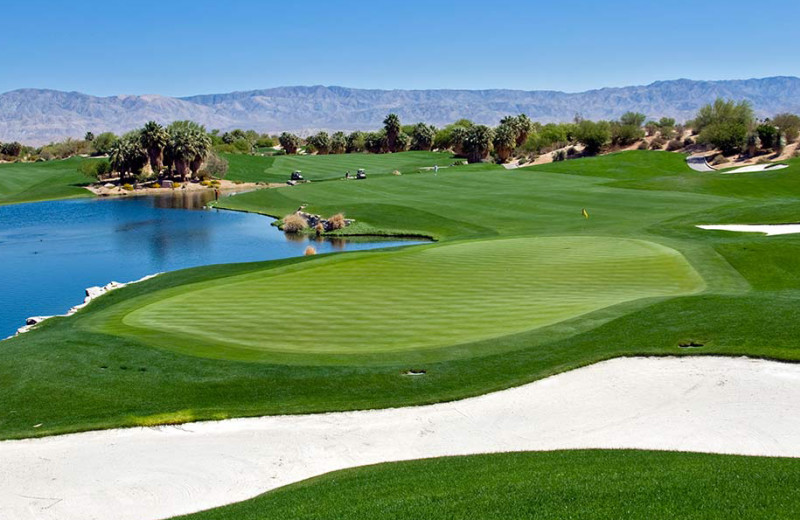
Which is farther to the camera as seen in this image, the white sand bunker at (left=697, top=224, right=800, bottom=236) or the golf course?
the white sand bunker at (left=697, top=224, right=800, bottom=236)

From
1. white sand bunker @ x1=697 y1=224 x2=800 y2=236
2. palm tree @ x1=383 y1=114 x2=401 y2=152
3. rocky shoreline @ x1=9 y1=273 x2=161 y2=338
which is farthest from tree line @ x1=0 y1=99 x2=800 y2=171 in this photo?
rocky shoreline @ x1=9 y1=273 x2=161 y2=338

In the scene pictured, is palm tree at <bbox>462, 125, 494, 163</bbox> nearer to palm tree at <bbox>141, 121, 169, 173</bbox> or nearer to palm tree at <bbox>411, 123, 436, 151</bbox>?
palm tree at <bbox>411, 123, 436, 151</bbox>

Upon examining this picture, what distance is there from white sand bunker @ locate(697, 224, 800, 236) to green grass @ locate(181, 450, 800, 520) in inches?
1114

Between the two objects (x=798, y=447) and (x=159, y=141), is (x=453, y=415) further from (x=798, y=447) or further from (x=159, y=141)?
(x=159, y=141)

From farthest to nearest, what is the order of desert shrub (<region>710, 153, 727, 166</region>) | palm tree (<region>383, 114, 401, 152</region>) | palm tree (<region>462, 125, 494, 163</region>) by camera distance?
palm tree (<region>383, 114, 401, 152</region>), palm tree (<region>462, 125, 494, 163</region>), desert shrub (<region>710, 153, 727, 166</region>)

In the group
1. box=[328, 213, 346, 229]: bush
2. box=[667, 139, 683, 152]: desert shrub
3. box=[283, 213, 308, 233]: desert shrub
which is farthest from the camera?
box=[667, 139, 683, 152]: desert shrub

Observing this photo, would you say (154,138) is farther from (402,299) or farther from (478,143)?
(402,299)

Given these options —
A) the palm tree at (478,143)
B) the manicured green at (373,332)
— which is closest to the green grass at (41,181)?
the palm tree at (478,143)

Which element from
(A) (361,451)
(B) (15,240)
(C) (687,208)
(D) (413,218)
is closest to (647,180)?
(C) (687,208)

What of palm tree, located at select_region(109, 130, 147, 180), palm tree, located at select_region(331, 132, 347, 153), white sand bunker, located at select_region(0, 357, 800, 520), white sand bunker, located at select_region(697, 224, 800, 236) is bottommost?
white sand bunker, located at select_region(0, 357, 800, 520)

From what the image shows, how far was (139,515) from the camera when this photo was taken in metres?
10.5

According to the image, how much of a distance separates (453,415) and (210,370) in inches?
238

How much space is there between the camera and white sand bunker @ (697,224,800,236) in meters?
35.8

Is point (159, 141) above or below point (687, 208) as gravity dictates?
above
